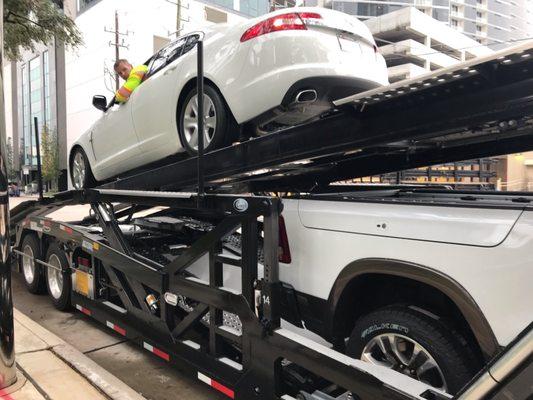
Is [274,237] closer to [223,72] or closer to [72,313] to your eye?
[223,72]

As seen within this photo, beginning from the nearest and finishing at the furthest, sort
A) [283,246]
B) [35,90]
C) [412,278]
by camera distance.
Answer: [412,278] < [283,246] < [35,90]

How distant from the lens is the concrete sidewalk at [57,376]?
338cm

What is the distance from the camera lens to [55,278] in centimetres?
566

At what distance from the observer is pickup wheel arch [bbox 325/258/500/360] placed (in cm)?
209

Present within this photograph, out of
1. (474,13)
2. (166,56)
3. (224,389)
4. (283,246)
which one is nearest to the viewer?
(283,246)

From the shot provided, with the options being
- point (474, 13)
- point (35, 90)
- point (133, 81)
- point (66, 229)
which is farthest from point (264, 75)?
point (474, 13)

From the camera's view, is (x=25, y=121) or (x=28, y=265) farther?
(x=25, y=121)

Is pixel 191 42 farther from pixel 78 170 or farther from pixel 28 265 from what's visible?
pixel 28 265

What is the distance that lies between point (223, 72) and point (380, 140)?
5.54 feet

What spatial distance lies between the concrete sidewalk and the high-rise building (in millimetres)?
73294

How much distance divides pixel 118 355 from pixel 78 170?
337 centimetres

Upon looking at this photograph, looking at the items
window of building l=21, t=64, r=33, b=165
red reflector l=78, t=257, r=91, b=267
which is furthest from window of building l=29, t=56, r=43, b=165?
red reflector l=78, t=257, r=91, b=267

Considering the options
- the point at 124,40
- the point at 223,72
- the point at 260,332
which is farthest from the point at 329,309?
the point at 124,40

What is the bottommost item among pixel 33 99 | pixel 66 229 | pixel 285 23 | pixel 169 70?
pixel 66 229
